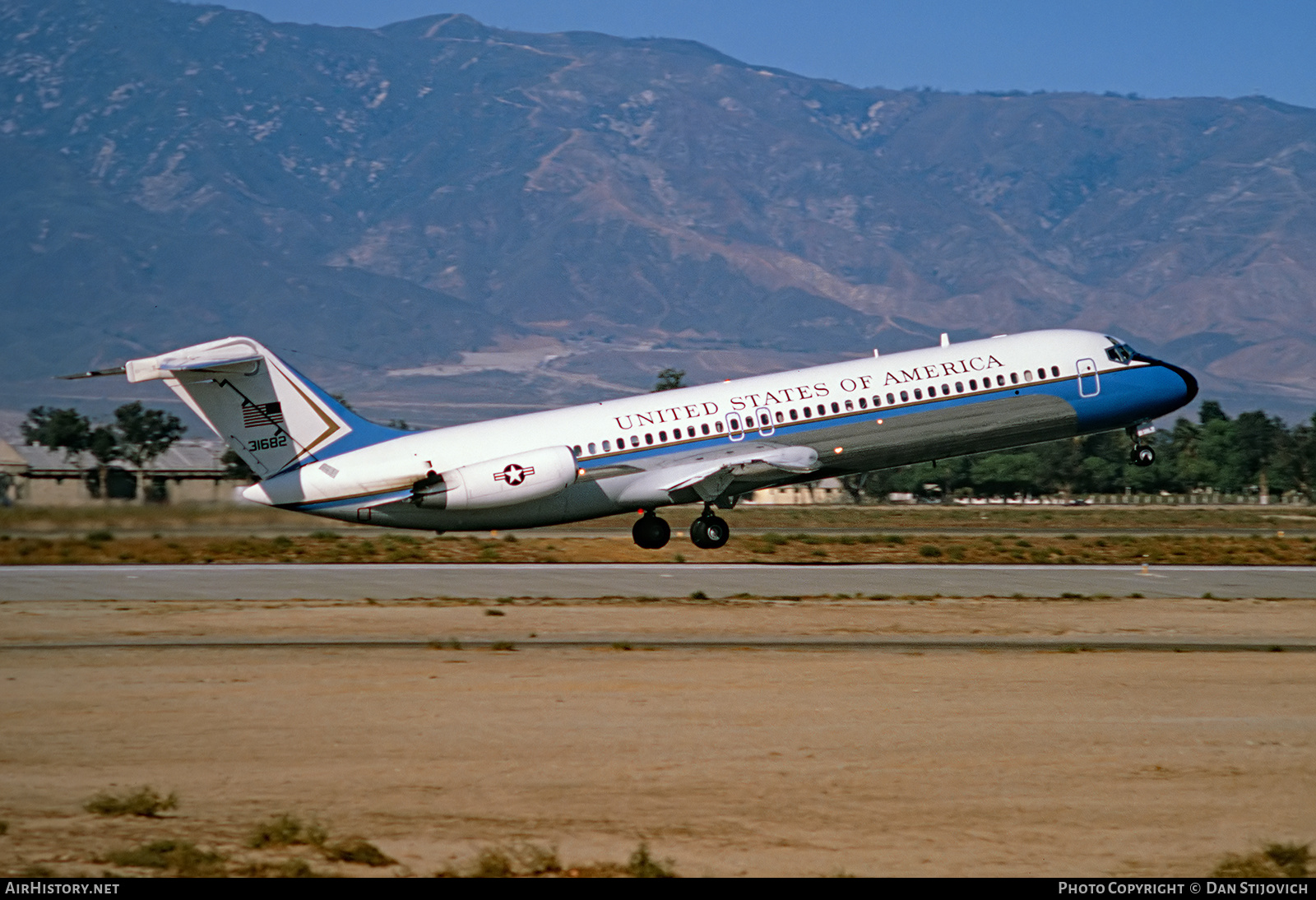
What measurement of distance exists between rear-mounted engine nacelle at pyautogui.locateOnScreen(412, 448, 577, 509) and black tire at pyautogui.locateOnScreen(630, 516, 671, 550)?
182 inches

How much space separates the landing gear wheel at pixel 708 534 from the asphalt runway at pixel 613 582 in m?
0.96

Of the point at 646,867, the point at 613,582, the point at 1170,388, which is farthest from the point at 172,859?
the point at 1170,388

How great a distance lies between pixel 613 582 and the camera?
35.8m

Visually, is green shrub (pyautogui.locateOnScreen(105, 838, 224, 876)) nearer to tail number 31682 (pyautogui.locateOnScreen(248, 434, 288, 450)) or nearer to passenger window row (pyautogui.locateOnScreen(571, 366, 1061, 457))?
tail number 31682 (pyautogui.locateOnScreen(248, 434, 288, 450))

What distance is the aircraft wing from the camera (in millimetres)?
38562

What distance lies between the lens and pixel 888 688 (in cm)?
2183

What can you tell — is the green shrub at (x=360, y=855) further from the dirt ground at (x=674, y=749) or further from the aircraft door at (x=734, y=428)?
the aircraft door at (x=734, y=428)

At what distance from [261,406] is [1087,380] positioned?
20370 millimetres

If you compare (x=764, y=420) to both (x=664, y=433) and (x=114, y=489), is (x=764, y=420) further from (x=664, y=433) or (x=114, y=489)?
(x=114, y=489)

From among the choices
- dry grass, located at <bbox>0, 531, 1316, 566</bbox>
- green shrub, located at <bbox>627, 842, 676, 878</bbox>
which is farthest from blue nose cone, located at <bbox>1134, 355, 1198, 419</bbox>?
green shrub, located at <bbox>627, 842, 676, 878</bbox>

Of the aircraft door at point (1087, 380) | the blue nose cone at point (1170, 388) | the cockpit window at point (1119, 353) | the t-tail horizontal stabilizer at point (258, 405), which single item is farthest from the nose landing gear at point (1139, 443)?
the t-tail horizontal stabilizer at point (258, 405)

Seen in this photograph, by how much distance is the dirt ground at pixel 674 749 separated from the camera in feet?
48.1

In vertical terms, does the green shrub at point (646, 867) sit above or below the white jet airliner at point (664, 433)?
below
